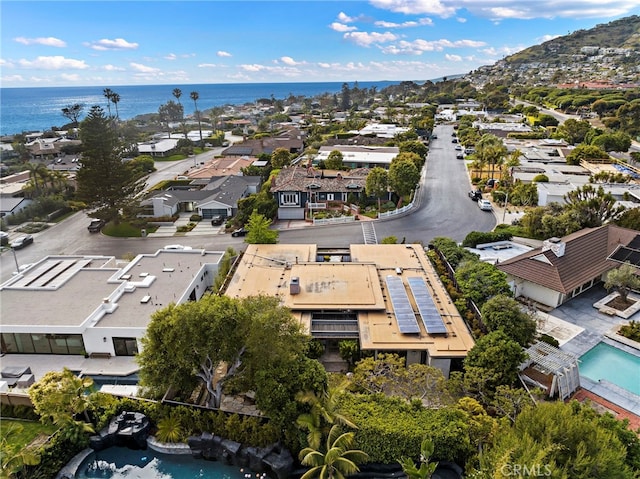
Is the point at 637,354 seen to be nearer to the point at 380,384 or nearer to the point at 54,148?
the point at 380,384

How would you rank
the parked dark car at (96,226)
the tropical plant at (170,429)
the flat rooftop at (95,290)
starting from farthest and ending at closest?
the parked dark car at (96,226) < the flat rooftop at (95,290) < the tropical plant at (170,429)

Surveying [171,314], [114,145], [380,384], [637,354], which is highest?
[114,145]

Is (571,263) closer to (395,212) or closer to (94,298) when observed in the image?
(395,212)

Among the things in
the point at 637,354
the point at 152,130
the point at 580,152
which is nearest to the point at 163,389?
the point at 637,354

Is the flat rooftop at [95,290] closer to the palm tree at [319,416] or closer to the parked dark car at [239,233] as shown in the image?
the parked dark car at [239,233]

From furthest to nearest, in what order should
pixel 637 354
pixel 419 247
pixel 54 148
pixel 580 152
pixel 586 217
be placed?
1. pixel 54 148
2. pixel 580 152
3. pixel 586 217
4. pixel 419 247
5. pixel 637 354

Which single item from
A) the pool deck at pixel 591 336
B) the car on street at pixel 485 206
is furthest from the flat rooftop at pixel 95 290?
the car on street at pixel 485 206
